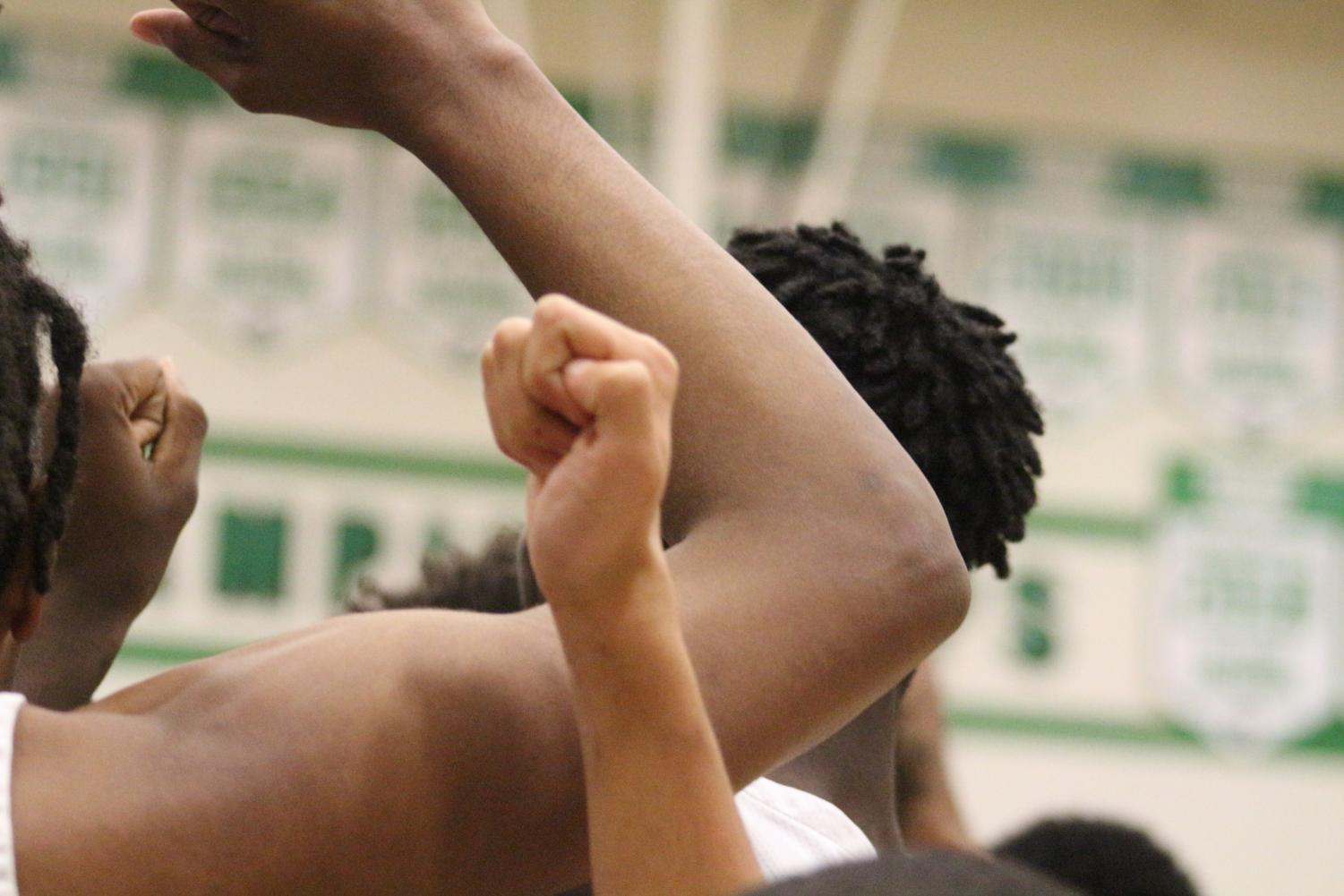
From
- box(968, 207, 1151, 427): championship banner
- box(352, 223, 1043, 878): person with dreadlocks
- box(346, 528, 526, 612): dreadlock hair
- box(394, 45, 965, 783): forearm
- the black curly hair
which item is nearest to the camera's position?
box(394, 45, 965, 783): forearm

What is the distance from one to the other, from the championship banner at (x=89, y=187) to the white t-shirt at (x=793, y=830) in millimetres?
3310

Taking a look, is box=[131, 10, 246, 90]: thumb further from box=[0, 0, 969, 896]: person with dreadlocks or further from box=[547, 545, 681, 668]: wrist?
box=[547, 545, 681, 668]: wrist

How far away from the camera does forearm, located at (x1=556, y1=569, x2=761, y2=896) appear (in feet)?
1.89

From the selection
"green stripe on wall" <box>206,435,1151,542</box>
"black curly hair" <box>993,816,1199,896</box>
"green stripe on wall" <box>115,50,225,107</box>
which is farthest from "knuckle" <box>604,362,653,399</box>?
"green stripe on wall" <box>115,50,225,107</box>

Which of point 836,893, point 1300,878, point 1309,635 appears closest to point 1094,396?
point 1309,635

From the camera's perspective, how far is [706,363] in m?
0.67

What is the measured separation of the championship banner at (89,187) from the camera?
3.86 metres

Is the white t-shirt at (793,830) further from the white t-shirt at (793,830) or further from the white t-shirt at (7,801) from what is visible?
the white t-shirt at (7,801)

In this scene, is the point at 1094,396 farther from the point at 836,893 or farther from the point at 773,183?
the point at 836,893

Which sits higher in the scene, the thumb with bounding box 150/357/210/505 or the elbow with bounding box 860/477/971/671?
the elbow with bounding box 860/477/971/671

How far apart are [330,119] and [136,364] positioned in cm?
23

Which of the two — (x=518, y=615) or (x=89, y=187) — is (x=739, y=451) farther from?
(x=89, y=187)

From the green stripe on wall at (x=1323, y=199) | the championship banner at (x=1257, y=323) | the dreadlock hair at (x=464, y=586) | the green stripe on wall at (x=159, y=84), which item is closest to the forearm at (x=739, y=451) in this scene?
the dreadlock hair at (x=464, y=586)

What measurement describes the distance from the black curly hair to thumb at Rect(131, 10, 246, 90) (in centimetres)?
112
